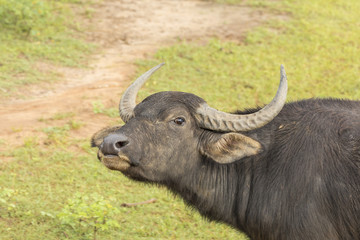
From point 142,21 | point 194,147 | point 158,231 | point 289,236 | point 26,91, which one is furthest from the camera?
point 142,21

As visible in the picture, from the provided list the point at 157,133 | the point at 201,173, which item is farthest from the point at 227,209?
the point at 157,133

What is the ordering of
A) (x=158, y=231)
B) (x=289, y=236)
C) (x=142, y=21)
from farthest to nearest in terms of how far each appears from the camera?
(x=142, y=21) < (x=158, y=231) < (x=289, y=236)

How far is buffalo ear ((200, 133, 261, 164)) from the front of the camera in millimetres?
3756

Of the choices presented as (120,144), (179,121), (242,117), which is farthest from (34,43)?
(242,117)

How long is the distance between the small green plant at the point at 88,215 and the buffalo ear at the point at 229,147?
4.02 ft

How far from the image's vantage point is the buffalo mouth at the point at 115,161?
3.75 m

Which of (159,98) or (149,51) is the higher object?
(159,98)

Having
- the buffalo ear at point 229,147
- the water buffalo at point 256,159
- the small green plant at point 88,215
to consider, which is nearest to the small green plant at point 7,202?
the small green plant at point 88,215

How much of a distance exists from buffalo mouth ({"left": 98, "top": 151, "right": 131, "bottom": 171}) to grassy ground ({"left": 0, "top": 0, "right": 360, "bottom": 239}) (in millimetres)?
987

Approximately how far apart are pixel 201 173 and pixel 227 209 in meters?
0.36

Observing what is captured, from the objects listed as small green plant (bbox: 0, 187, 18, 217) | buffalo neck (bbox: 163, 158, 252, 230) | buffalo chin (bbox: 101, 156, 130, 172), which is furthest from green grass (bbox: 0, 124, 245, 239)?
buffalo chin (bbox: 101, 156, 130, 172)

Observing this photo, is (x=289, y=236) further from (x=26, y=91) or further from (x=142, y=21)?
(x=142, y=21)

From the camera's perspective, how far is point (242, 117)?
393cm

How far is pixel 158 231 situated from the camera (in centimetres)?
511
